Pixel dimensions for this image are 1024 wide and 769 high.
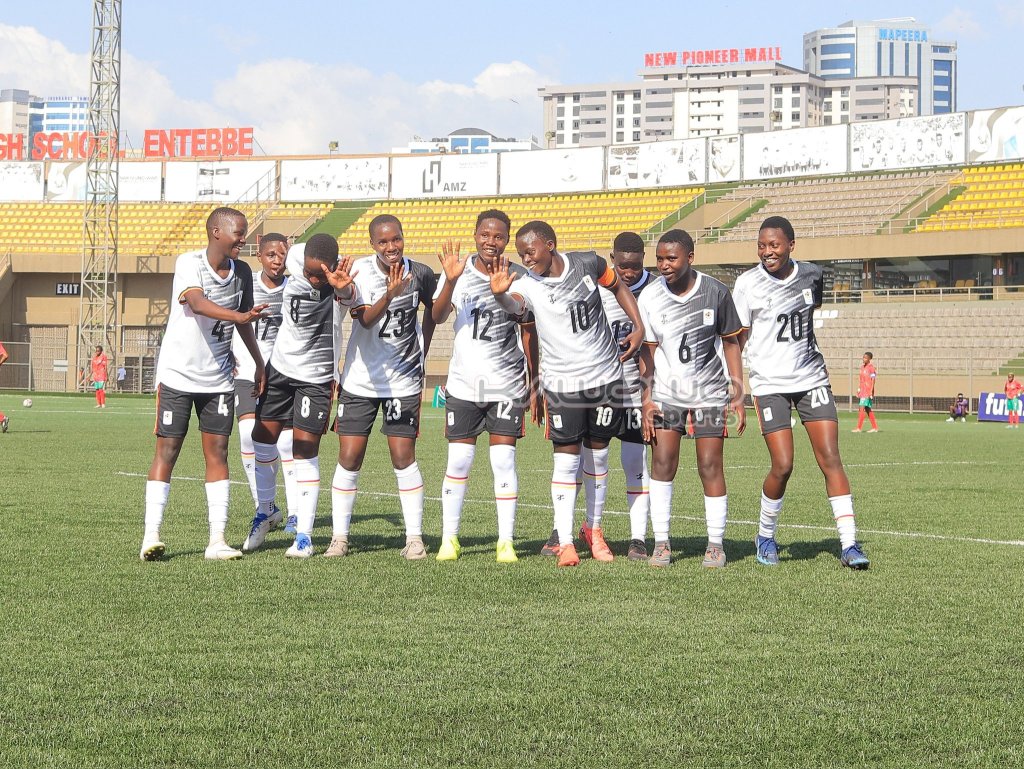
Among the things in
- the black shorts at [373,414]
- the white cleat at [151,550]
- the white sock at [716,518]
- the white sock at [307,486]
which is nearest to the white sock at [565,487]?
the white sock at [716,518]

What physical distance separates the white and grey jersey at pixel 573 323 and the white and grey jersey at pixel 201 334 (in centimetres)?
179

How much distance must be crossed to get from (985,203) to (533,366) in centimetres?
4066

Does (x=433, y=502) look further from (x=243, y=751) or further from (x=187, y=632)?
(x=243, y=751)

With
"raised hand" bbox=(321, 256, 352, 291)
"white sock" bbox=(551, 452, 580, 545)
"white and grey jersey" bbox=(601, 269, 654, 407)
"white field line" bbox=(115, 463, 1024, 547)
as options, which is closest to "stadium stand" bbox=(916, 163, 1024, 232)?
"white field line" bbox=(115, 463, 1024, 547)

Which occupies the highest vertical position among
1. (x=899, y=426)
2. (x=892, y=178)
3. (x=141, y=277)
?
(x=892, y=178)

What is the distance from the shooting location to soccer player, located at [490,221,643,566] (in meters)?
7.87

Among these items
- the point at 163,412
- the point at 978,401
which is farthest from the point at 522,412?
the point at 978,401

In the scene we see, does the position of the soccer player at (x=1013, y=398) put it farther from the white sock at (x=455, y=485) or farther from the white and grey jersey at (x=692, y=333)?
the white sock at (x=455, y=485)

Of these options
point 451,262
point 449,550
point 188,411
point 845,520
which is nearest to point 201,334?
point 188,411

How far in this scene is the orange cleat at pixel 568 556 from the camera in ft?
25.5

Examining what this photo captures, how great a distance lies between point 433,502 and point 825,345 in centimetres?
3318

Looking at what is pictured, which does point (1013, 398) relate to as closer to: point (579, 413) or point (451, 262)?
point (579, 413)

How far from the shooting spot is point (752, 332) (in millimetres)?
8125

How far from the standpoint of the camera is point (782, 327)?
26.4ft
